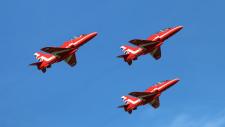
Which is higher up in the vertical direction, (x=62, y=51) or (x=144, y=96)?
(x=62, y=51)

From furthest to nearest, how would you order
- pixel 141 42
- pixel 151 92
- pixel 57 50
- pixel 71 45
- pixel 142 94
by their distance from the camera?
pixel 141 42, pixel 151 92, pixel 142 94, pixel 71 45, pixel 57 50

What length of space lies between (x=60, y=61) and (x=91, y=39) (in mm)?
10167

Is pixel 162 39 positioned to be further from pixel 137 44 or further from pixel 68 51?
pixel 68 51

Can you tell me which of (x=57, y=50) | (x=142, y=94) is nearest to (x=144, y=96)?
(x=142, y=94)

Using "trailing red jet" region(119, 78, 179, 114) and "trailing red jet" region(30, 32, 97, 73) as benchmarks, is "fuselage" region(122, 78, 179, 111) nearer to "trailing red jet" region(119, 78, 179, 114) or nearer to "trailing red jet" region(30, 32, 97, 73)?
"trailing red jet" region(119, 78, 179, 114)

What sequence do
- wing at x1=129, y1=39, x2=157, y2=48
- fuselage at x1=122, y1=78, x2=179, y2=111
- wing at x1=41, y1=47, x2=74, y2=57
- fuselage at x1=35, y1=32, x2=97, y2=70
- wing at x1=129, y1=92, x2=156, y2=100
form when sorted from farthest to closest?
1. wing at x1=129, y1=39, x2=157, y2=48
2. wing at x1=129, y1=92, x2=156, y2=100
3. fuselage at x1=122, y1=78, x2=179, y2=111
4. fuselage at x1=35, y1=32, x2=97, y2=70
5. wing at x1=41, y1=47, x2=74, y2=57

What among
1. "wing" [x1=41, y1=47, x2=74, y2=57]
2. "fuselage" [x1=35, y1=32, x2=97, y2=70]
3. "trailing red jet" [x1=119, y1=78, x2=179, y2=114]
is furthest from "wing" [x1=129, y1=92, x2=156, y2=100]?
"wing" [x1=41, y1=47, x2=74, y2=57]

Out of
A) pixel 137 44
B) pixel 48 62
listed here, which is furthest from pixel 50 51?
pixel 137 44

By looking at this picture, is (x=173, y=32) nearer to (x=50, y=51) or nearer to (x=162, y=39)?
(x=162, y=39)

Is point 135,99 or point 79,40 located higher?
point 79,40

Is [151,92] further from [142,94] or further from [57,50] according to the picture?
[57,50]

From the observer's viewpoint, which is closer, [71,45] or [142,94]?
[71,45]

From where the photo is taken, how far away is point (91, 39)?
195 metres

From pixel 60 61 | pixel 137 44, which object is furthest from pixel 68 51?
pixel 137 44
